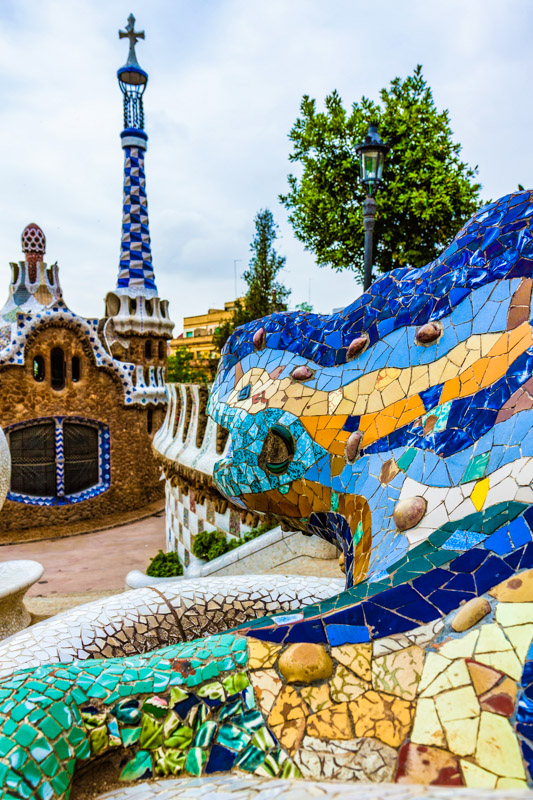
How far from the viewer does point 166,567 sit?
31.1 feet

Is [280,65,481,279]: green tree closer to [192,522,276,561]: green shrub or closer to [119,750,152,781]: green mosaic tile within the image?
[192,522,276,561]: green shrub

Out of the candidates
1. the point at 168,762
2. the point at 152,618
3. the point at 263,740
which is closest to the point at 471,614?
the point at 263,740

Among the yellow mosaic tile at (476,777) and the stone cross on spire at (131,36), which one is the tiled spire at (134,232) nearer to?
the stone cross on spire at (131,36)

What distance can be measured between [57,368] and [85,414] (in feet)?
4.97

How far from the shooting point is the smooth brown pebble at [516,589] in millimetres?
1451

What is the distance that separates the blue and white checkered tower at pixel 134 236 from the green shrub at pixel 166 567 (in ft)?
33.1

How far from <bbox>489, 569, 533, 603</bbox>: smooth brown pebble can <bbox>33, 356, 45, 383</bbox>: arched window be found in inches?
653

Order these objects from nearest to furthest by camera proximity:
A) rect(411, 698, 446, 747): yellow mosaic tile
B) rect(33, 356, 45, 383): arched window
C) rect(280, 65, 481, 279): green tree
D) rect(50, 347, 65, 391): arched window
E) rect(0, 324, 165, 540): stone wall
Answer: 1. rect(411, 698, 446, 747): yellow mosaic tile
2. rect(280, 65, 481, 279): green tree
3. rect(0, 324, 165, 540): stone wall
4. rect(33, 356, 45, 383): arched window
5. rect(50, 347, 65, 391): arched window

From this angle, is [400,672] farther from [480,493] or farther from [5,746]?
[5,746]

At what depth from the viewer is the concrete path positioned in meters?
11.7

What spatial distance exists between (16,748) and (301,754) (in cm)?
65

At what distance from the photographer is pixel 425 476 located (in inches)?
77.3

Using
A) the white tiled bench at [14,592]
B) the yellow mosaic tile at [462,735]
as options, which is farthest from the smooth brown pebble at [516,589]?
the white tiled bench at [14,592]

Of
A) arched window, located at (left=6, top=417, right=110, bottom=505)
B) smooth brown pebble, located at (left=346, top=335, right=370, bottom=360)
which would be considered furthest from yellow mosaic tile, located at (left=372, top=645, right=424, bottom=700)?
arched window, located at (left=6, top=417, right=110, bottom=505)
